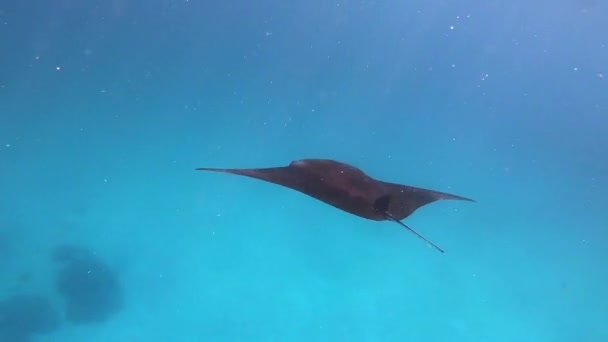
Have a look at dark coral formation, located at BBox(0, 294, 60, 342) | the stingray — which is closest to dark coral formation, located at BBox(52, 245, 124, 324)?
dark coral formation, located at BBox(0, 294, 60, 342)

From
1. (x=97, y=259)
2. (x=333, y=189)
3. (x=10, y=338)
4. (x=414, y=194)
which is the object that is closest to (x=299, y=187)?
(x=333, y=189)

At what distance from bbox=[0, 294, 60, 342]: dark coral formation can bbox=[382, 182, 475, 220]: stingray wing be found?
13.8 meters

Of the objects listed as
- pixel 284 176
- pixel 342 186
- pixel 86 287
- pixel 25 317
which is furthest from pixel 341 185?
pixel 25 317

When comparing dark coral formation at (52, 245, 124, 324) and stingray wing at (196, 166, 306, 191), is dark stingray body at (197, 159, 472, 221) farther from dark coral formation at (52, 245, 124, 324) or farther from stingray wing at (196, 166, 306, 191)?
dark coral formation at (52, 245, 124, 324)

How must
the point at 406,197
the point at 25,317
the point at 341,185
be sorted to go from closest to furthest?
the point at 341,185
the point at 406,197
the point at 25,317

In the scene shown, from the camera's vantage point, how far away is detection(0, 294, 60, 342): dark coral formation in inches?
572

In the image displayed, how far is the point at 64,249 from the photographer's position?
14.0 metres

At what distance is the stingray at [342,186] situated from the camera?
4.29m

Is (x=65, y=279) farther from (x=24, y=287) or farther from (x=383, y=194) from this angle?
(x=383, y=194)

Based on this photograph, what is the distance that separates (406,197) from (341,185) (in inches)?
27.7

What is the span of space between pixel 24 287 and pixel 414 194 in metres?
13.8

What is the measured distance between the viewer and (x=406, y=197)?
15.1 ft

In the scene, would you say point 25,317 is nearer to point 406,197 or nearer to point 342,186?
point 342,186

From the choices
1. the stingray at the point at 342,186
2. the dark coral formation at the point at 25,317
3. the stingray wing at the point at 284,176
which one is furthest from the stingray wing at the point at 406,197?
the dark coral formation at the point at 25,317
